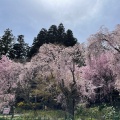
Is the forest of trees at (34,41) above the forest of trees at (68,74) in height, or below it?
above

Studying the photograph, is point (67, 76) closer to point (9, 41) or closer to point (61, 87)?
point (61, 87)

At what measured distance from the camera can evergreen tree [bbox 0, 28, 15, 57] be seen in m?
47.8

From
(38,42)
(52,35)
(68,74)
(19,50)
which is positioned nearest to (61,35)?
(52,35)

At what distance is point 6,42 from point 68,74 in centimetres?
3183

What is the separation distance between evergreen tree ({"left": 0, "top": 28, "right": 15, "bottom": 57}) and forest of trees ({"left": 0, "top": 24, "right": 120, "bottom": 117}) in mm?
15015

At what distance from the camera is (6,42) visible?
162ft

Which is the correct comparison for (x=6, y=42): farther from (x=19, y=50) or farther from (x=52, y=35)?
(x=52, y=35)

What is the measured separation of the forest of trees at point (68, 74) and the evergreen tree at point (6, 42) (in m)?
15.0

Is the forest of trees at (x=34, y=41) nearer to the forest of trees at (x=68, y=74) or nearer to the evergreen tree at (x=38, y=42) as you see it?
the evergreen tree at (x=38, y=42)

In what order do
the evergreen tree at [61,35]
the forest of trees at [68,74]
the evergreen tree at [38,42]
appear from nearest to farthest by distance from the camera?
the forest of trees at [68,74], the evergreen tree at [38,42], the evergreen tree at [61,35]

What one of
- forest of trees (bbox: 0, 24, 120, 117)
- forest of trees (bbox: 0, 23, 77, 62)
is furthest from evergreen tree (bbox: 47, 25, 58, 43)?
forest of trees (bbox: 0, 24, 120, 117)

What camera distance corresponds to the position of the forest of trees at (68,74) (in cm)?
1493

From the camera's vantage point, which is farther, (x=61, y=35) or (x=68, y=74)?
(x=61, y=35)

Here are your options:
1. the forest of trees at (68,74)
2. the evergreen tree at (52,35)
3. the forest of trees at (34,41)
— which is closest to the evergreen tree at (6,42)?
the forest of trees at (34,41)
